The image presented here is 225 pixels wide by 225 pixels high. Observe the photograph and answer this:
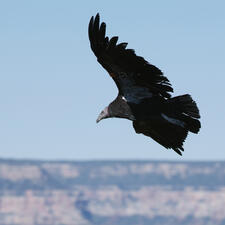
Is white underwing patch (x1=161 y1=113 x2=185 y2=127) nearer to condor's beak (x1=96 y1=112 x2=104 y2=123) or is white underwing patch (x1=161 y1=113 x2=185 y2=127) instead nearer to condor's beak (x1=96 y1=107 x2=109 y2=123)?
condor's beak (x1=96 y1=107 x2=109 y2=123)

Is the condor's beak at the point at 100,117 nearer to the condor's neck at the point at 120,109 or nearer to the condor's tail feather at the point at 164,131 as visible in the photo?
the condor's neck at the point at 120,109

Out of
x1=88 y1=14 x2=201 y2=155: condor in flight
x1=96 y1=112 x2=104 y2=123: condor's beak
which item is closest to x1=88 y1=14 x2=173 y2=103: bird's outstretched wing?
x1=88 y1=14 x2=201 y2=155: condor in flight

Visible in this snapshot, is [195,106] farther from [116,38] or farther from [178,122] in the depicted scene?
[116,38]

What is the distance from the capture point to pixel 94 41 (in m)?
16.4

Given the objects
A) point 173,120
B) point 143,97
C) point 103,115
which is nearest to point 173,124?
Answer: point 173,120

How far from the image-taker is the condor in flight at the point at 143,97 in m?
16.1

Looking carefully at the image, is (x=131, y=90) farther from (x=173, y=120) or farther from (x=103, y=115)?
(x=173, y=120)

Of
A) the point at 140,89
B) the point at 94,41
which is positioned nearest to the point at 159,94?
the point at 140,89

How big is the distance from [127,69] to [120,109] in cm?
70

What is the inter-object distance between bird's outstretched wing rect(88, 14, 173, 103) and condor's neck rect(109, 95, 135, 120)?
11 centimetres

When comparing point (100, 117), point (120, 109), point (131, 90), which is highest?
point (131, 90)

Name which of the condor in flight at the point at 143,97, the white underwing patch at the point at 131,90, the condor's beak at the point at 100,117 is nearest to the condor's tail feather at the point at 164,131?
the condor in flight at the point at 143,97

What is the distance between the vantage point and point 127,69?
1634 centimetres

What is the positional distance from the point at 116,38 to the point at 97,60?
A: 23.7 inches
